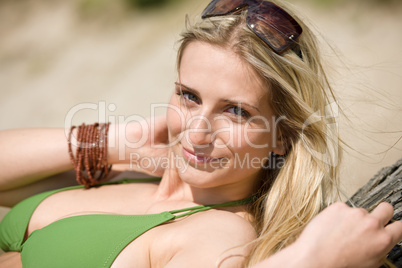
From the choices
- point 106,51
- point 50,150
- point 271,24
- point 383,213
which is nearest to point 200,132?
point 271,24

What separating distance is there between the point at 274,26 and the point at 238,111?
1.38ft

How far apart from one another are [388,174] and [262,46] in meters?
0.87

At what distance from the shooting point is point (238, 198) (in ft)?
7.43

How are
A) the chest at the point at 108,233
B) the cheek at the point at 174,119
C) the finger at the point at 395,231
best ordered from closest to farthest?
the finger at the point at 395,231 → the chest at the point at 108,233 → the cheek at the point at 174,119

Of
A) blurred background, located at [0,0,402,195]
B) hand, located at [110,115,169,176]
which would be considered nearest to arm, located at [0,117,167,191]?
hand, located at [110,115,169,176]

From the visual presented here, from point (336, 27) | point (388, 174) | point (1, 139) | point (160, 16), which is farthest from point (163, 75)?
point (388, 174)

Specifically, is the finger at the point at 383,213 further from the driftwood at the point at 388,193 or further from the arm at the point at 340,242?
the driftwood at the point at 388,193

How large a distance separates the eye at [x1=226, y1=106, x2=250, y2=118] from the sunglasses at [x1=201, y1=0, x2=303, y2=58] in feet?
1.03

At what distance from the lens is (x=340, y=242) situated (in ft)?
4.87

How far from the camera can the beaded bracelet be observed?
248 centimetres

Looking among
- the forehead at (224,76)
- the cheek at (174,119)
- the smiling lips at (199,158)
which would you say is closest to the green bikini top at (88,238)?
the smiling lips at (199,158)

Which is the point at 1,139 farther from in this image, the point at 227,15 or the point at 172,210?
the point at 227,15

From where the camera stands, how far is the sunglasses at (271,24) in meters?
1.93

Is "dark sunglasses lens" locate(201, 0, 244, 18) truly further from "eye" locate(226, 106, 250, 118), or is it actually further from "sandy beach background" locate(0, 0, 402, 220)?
"sandy beach background" locate(0, 0, 402, 220)
